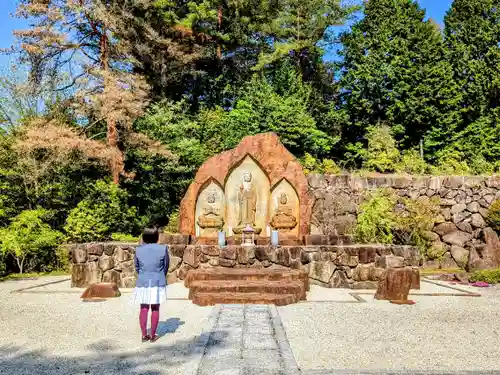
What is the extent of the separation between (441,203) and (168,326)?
13310mm

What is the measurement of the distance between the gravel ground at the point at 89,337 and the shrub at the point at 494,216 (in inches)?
482

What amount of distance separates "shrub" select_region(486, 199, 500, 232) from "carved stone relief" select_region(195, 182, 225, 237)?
9777mm

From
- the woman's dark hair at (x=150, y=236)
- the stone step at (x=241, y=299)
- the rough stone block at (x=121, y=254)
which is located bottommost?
the stone step at (x=241, y=299)

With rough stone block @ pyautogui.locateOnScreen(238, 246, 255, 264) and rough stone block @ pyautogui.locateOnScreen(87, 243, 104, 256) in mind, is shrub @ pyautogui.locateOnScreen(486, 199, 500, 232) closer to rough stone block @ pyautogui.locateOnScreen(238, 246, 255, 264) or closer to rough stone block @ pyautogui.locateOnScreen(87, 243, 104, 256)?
rough stone block @ pyautogui.locateOnScreen(238, 246, 255, 264)

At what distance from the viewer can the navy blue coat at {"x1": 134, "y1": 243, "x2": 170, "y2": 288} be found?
517 cm

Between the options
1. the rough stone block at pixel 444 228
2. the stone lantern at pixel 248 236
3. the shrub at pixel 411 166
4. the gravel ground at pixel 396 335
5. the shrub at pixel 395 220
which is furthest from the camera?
the shrub at pixel 411 166

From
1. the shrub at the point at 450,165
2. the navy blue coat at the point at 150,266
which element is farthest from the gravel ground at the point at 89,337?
the shrub at the point at 450,165

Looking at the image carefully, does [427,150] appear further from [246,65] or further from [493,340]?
[493,340]

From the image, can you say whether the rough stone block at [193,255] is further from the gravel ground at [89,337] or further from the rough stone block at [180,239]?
the gravel ground at [89,337]

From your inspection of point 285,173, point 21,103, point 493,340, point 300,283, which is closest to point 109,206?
point 21,103

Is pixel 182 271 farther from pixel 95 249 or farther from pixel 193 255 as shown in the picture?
pixel 95 249

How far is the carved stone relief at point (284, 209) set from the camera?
39.8 ft

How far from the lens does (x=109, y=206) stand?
1535cm

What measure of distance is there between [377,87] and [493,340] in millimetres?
19026
